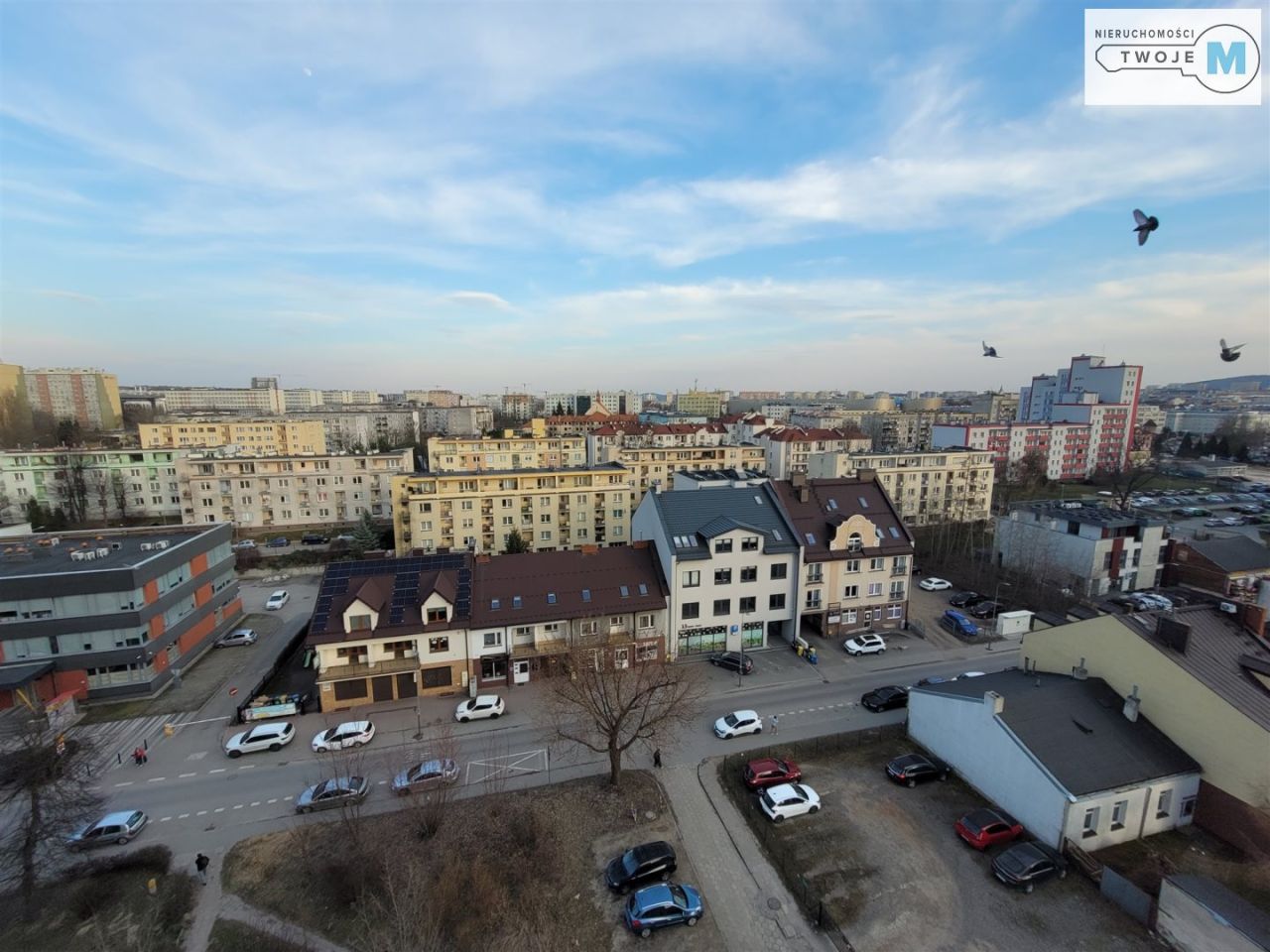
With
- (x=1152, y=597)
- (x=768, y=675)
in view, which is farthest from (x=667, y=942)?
(x=1152, y=597)

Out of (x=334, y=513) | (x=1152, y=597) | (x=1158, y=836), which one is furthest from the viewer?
(x=334, y=513)

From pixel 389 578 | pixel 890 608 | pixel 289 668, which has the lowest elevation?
pixel 289 668

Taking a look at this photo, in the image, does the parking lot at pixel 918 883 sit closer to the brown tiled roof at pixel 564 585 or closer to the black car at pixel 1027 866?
the black car at pixel 1027 866

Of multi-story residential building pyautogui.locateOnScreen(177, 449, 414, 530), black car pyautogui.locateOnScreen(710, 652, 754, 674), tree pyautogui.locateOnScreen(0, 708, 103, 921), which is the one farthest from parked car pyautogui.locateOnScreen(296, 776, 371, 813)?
multi-story residential building pyautogui.locateOnScreen(177, 449, 414, 530)

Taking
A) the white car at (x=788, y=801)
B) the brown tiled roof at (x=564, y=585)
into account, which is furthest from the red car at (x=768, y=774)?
the brown tiled roof at (x=564, y=585)

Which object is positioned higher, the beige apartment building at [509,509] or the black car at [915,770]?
the beige apartment building at [509,509]

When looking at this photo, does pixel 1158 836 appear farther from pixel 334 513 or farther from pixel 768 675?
pixel 334 513

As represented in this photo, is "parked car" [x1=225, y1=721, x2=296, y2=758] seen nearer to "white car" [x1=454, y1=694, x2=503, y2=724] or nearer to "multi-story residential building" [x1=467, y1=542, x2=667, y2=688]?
"white car" [x1=454, y1=694, x2=503, y2=724]
